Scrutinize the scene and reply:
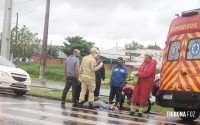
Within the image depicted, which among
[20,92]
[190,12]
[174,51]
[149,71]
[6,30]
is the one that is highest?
[6,30]

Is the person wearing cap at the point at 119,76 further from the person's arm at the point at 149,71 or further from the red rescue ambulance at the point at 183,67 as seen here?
the red rescue ambulance at the point at 183,67

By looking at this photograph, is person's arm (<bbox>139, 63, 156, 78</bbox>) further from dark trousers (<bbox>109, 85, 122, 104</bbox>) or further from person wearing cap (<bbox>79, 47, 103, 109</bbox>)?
dark trousers (<bbox>109, 85, 122, 104</bbox>)

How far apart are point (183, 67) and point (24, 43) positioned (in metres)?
64.0

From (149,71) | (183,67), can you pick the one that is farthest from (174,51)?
(149,71)

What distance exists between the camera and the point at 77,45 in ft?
203

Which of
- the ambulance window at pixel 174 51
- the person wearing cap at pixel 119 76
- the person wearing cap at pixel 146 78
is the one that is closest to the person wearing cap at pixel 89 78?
the person wearing cap at pixel 119 76

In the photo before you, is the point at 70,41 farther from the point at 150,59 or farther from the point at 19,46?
the point at 150,59

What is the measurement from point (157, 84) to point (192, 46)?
94.3 inches

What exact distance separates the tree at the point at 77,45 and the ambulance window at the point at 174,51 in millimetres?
49968

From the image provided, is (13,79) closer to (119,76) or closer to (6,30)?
(119,76)

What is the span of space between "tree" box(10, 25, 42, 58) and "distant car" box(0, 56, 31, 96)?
2174 inches

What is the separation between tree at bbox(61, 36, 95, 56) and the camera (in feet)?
202

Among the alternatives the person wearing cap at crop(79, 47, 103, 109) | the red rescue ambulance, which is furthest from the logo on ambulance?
the person wearing cap at crop(79, 47, 103, 109)

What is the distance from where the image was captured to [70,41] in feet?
209
